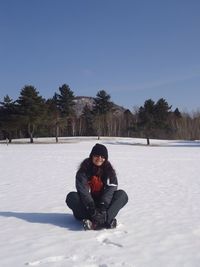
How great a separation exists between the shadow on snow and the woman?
0.21 m

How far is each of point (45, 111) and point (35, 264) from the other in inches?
2268

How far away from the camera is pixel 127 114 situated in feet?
351

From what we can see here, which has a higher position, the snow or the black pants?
the black pants

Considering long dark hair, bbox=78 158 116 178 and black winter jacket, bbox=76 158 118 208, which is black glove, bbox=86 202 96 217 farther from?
long dark hair, bbox=78 158 116 178

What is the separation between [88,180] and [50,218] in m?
1.22

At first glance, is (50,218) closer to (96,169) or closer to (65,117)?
(96,169)

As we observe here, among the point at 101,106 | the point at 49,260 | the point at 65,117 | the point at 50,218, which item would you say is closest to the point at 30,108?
the point at 65,117

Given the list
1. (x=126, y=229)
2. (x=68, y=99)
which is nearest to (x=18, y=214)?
(x=126, y=229)

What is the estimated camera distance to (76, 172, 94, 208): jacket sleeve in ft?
21.9

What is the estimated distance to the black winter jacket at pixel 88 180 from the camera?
6742 millimetres

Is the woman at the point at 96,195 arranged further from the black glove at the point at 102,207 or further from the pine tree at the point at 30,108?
the pine tree at the point at 30,108

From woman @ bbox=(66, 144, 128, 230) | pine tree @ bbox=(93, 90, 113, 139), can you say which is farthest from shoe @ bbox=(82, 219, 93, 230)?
pine tree @ bbox=(93, 90, 113, 139)

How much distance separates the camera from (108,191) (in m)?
6.86

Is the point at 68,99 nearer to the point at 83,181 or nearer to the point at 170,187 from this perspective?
the point at 170,187
